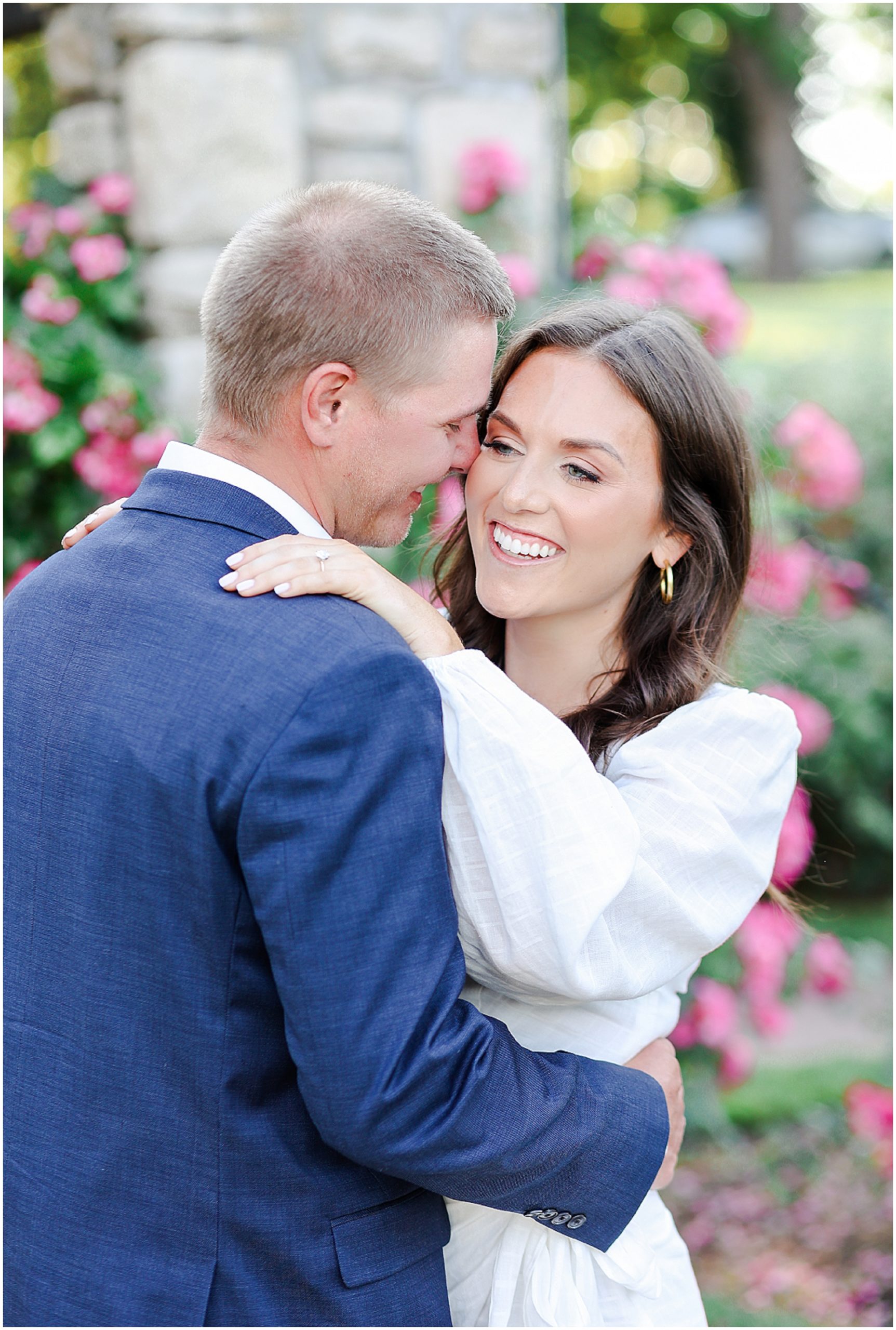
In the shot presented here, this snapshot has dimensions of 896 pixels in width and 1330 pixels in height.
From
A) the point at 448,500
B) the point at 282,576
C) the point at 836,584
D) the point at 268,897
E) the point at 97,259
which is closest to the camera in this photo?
the point at 268,897

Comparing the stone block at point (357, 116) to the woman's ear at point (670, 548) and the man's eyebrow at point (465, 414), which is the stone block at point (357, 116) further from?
the man's eyebrow at point (465, 414)

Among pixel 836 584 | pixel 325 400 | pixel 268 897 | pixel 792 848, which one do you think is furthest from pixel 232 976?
pixel 836 584

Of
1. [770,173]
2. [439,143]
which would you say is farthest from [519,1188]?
[770,173]

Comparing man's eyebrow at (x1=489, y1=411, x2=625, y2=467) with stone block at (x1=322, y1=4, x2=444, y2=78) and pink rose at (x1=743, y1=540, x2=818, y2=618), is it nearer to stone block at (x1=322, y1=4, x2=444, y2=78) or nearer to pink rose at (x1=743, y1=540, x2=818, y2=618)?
pink rose at (x1=743, y1=540, x2=818, y2=618)

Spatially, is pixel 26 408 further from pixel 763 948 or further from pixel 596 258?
pixel 763 948

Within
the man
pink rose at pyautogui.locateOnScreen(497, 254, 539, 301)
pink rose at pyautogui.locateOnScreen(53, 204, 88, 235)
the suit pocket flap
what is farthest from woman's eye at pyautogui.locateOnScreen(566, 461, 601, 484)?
pink rose at pyautogui.locateOnScreen(53, 204, 88, 235)

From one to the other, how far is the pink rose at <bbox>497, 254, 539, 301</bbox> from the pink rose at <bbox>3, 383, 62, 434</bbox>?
1364 millimetres

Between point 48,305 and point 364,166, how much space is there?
1061mm

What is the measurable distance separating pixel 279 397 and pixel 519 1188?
40.7 inches

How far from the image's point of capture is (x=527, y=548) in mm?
1993

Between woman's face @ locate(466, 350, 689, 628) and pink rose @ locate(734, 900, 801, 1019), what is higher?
woman's face @ locate(466, 350, 689, 628)

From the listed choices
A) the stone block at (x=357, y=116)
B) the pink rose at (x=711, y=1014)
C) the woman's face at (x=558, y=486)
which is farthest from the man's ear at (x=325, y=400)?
the stone block at (x=357, y=116)

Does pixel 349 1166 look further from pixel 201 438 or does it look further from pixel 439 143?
pixel 439 143

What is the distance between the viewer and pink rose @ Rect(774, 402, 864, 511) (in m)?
3.94
